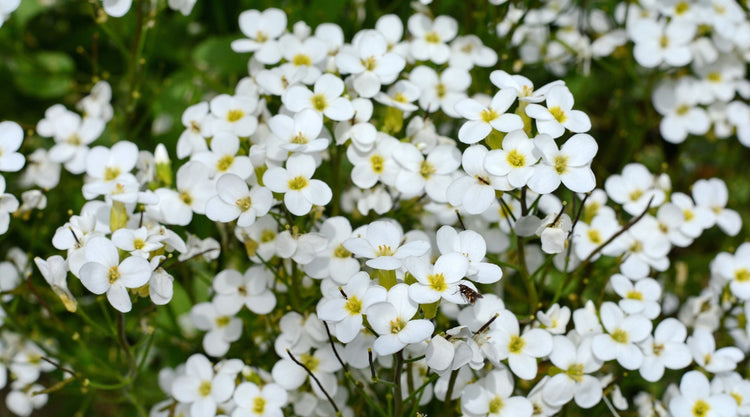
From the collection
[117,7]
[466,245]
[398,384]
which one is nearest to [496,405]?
[398,384]

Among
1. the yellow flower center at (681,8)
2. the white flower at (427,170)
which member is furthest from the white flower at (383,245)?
the yellow flower center at (681,8)

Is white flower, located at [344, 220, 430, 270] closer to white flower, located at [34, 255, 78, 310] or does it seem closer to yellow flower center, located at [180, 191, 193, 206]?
yellow flower center, located at [180, 191, 193, 206]

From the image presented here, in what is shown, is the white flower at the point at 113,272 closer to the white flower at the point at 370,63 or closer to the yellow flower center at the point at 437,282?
the yellow flower center at the point at 437,282

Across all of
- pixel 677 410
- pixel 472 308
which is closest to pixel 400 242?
pixel 472 308

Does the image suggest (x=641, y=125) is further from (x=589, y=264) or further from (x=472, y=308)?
(x=472, y=308)

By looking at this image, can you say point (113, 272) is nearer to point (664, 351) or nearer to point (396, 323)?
point (396, 323)

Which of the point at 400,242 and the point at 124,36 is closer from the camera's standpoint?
the point at 400,242
